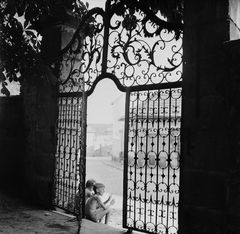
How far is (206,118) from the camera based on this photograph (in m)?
3.47

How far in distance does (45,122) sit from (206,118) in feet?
10.8

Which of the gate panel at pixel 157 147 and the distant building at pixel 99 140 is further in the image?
the distant building at pixel 99 140

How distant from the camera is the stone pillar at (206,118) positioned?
10.9 ft

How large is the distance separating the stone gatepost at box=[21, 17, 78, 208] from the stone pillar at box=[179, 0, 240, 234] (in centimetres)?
265

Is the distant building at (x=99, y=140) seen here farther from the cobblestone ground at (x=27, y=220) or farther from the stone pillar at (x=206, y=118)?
the stone pillar at (x=206, y=118)

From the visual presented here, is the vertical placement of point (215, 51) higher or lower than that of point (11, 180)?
higher

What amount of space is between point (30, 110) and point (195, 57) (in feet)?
12.2

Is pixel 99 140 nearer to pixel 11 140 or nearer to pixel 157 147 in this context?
pixel 11 140

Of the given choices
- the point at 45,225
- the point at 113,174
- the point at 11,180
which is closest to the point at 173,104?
the point at 45,225

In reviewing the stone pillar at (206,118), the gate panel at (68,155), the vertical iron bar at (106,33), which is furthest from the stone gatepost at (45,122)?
the stone pillar at (206,118)

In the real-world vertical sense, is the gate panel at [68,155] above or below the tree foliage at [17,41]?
below

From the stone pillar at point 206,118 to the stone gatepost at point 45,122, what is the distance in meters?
2.65

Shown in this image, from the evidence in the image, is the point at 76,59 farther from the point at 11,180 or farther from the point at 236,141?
the point at 236,141

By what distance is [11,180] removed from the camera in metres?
5.97
